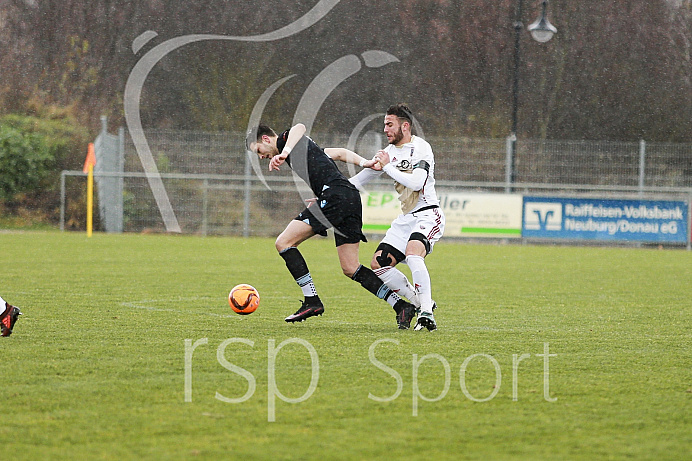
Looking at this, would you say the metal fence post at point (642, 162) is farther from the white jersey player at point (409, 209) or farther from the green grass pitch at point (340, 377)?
the white jersey player at point (409, 209)

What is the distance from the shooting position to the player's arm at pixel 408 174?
7.23m

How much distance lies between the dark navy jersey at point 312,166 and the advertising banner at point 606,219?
1526 cm


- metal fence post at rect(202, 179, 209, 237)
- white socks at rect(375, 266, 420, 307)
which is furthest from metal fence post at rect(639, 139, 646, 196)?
white socks at rect(375, 266, 420, 307)

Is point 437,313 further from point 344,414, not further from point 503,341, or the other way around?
point 344,414

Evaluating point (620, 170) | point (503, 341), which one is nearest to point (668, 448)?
point (503, 341)

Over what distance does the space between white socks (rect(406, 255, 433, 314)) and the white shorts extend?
251mm

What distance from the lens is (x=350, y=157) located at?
296 inches

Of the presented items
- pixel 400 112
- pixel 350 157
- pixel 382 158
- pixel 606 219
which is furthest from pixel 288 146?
pixel 606 219

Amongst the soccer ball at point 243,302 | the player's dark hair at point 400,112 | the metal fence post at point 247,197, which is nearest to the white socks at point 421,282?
the player's dark hair at point 400,112

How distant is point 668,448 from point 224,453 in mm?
1780

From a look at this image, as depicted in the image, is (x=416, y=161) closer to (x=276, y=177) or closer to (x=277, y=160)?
(x=277, y=160)

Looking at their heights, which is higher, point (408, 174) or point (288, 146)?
point (288, 146)

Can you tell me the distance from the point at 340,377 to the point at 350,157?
2.91m

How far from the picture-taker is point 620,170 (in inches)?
936
